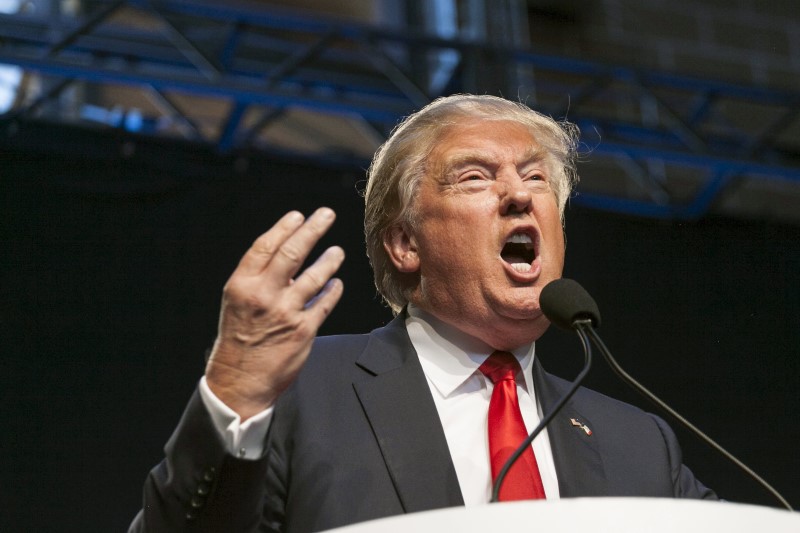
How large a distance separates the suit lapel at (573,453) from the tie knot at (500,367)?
8 centimetres

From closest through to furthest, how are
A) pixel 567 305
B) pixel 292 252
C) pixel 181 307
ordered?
pixel 292 252
pixel 567 305
pixel 181 307

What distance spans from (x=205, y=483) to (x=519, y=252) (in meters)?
0.94

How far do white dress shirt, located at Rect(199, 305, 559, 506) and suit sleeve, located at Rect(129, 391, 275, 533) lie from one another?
439 millimetres

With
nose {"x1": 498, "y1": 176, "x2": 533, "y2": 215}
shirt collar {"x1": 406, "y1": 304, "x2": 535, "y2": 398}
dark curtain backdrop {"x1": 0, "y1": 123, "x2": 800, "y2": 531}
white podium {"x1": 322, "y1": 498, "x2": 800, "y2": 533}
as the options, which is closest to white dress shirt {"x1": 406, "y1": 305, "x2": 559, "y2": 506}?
shirt collar {"x1": 406, "y1": 304, "x2": 535, "y2": 398}

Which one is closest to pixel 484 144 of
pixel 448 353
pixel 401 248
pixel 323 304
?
pixel 401 248

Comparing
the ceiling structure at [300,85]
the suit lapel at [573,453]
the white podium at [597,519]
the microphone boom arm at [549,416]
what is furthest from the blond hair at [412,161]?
the ceiling structure at [300,85]

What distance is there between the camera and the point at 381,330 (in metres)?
2.11

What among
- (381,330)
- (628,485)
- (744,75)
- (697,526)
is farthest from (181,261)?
(744,75)

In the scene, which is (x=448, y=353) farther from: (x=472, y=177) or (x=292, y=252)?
(x=292, y=252)

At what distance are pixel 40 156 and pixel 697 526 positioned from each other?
3.37 meters

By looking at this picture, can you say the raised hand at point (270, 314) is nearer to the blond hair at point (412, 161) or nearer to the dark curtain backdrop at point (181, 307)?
the blond hair at point (412, 161)

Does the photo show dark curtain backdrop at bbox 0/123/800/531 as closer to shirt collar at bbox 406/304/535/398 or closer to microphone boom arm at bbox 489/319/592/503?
shirt collar at bbox 406/304/535/398

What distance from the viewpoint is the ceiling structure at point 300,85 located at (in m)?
3.98

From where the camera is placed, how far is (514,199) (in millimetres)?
2094
